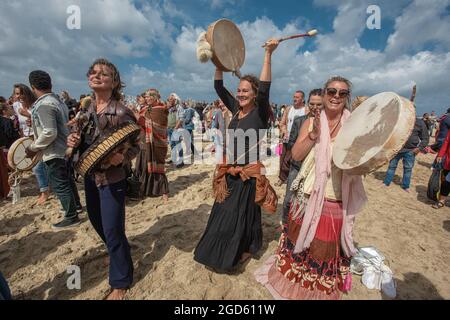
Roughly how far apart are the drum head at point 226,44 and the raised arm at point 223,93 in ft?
0.40

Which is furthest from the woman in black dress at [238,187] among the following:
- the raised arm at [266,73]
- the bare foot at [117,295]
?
the bare foot at [117,295]

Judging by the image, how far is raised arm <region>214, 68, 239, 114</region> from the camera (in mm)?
2818

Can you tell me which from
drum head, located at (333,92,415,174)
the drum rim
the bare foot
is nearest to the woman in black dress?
the bare foot

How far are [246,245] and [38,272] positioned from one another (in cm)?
253

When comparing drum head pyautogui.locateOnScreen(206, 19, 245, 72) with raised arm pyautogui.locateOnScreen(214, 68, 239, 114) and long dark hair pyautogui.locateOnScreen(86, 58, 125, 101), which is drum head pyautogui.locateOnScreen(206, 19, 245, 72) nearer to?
raised arm pyautogui.locateOnScreen(214, 68, 239, 114)

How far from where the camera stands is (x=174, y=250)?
3.35 m

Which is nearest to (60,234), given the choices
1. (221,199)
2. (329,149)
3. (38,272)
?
Result: (38,272)

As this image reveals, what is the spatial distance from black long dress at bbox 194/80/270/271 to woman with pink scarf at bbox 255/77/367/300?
56 centimetres

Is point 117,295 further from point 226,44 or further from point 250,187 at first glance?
point 226,44

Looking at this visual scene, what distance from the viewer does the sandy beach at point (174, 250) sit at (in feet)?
8.57

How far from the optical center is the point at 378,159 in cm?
158

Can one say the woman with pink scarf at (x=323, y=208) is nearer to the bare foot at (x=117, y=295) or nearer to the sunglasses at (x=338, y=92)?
the sunglasses at (x=338, y=92)

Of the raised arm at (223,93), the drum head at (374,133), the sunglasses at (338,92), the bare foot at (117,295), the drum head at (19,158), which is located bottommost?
the bare foot at (117,295)
